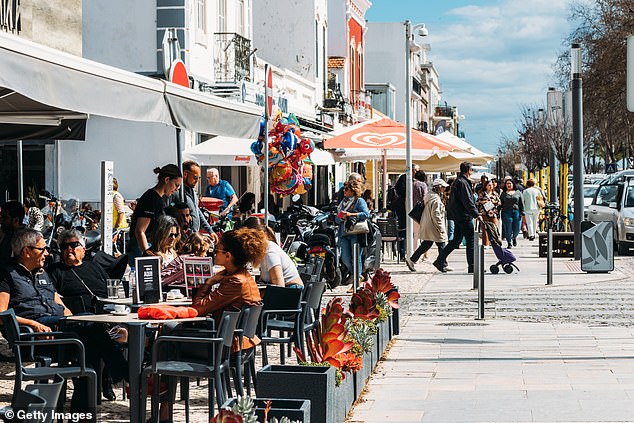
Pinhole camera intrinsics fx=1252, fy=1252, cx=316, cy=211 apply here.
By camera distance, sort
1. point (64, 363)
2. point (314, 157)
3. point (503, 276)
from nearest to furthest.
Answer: point (64, 363) < point (503, 276) < point (314, 157)

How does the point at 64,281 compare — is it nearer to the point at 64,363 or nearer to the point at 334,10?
the point at 64,363

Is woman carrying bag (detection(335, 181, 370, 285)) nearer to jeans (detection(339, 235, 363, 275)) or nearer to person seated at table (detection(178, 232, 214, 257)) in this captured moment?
jeans (detection(339, 235, 363, 275))

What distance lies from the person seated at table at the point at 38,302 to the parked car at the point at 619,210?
19908mm

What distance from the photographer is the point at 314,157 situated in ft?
80.3

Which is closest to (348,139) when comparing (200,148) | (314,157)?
(314,157)

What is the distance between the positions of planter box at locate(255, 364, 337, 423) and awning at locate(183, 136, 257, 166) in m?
13.5

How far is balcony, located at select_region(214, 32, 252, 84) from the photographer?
27.1m

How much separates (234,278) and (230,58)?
64.4 feet

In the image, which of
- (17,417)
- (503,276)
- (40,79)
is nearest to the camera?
(17,417)

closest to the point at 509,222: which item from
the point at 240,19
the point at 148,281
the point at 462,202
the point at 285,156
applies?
the point at 240,19

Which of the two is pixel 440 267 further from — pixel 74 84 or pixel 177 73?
pixel 74 84

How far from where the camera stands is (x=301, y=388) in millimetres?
7371

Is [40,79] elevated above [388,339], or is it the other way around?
[40,79]

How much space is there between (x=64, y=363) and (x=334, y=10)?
43.2 meters
